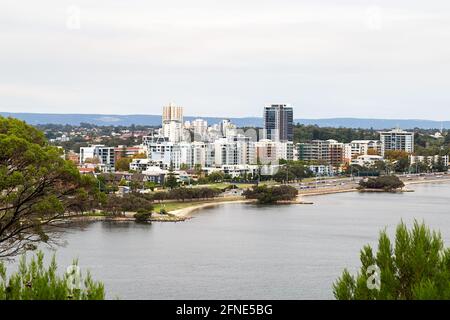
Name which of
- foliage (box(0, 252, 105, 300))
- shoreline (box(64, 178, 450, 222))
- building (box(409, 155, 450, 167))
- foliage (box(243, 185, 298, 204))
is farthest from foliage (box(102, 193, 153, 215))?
building (box(409, 155, 450, 167))

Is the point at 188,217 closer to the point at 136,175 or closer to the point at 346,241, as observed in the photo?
the point at 346,241

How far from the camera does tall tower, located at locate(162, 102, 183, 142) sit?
78.7 feet

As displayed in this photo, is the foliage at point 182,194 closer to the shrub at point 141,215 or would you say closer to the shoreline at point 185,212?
the shoreline at point 185,212

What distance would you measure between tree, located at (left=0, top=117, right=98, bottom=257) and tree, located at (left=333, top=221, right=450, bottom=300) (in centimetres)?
128

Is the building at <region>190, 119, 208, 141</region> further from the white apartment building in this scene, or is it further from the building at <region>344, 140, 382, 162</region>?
the building at <region>344, 140, 382, 162</region>

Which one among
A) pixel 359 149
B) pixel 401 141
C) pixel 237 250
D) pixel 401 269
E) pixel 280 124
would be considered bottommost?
pixel 237 250

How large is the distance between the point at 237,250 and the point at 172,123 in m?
17.2

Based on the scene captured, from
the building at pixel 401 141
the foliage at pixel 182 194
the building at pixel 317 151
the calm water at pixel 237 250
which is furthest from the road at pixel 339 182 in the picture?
the building at pixel 401 141

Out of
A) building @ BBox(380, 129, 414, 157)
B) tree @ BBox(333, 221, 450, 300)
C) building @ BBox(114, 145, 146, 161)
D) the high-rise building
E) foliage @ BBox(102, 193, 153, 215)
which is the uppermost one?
the high-rise building

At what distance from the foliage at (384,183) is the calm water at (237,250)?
4287 millimetres

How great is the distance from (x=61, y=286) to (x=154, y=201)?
11510 mm

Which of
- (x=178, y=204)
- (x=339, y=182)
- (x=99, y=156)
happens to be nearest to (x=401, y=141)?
(x=339, y=182)

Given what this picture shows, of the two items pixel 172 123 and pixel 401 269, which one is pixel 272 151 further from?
pixel 401 269

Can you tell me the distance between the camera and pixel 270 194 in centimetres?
1421
